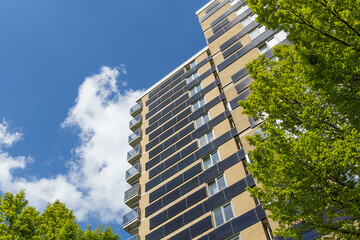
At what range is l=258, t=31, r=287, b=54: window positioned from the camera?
77.4 ft

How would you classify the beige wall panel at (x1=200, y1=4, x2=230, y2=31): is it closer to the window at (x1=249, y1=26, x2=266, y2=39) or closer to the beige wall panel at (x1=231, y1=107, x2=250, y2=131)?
the window at (x1=249, y1=26, x2=266, y2=39)

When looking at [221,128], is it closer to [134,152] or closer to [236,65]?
[236,65]

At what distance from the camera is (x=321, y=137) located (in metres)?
8.41

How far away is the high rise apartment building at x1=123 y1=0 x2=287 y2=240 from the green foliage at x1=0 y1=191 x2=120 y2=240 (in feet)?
26.0

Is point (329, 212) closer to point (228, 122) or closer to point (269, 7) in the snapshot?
point (269, 7)

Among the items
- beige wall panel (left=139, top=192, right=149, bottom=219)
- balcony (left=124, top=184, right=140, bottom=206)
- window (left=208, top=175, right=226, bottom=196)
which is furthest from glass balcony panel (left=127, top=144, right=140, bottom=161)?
window (left=208, top=175, right=226, bottom=196)

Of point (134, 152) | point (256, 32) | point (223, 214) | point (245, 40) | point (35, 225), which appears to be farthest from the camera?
point (134, 152)

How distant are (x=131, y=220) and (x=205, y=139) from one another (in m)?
8.91

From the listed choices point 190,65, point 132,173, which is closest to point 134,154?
point 132,173

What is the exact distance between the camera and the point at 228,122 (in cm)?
2348

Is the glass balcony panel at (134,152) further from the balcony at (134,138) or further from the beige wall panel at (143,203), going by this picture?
the beige wall panel at (143,203)

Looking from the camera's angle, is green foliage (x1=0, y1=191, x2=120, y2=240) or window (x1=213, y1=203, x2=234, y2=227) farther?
window (x1=213, y1=203, x2=234, y2=227)

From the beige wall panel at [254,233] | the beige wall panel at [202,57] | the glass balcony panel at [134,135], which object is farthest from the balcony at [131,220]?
the beige wall panel at [202,57]

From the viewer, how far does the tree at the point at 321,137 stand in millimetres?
7855
